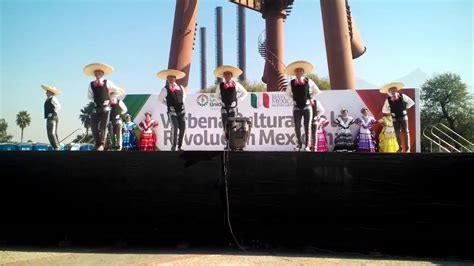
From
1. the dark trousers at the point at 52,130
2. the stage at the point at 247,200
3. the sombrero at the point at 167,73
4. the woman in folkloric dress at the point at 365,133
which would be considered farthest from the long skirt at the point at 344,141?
the dark trousers at the point at 52,130

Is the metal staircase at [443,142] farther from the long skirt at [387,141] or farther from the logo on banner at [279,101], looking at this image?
the logo on banner at [279,101]

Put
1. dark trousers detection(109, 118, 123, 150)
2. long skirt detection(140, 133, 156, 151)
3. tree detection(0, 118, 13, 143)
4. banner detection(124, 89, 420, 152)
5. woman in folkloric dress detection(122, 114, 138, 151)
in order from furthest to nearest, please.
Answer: tree detection(0, 118, 13, 143)
woman in folkloric dress detection(122, 114, 138, 151)
long skirt detection(140, 133, 156, 151)
banner detection(124, 89, 420, 152)
dark trousers detection(109, 118, 123, 150)

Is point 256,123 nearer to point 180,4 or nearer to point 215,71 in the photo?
point 215,71

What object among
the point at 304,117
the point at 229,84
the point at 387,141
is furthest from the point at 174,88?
the point at 387,141

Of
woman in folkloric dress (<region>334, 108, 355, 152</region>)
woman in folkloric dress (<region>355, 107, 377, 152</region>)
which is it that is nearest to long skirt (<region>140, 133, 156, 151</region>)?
woman in folkloric dress (<region>334, 108, 355, 152</region>)

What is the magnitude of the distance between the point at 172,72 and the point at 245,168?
10.8 feet

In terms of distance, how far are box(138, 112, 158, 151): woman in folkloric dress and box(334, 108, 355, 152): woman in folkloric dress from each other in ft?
14.6

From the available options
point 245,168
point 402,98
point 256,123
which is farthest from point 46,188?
point 402,98

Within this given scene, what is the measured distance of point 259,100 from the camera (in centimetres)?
923

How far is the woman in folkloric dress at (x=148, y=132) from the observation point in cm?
923

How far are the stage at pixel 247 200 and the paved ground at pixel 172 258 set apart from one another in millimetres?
148

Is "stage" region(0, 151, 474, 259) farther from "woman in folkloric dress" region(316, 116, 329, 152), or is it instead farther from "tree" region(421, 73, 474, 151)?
"tree" region(421, 73, 474, 151)

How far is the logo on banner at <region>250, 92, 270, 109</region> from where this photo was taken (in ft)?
30.2

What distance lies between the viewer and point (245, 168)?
4.66 meters
